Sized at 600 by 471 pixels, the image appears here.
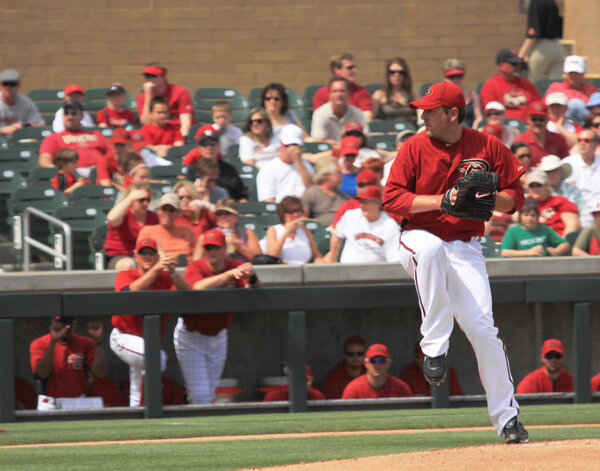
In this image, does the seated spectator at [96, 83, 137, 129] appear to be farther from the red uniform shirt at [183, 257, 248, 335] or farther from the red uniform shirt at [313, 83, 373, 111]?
the red uniform shirt at [183, 257, 248, 335]

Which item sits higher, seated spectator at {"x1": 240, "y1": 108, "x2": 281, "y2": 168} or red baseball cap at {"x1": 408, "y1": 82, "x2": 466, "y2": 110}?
seated spectator at {"x1": 240, "y1": 108, "x2": 281, "y2": 168}

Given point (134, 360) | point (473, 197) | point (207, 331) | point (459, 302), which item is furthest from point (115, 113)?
point (473, 197)

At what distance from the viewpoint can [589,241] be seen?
8953 mm

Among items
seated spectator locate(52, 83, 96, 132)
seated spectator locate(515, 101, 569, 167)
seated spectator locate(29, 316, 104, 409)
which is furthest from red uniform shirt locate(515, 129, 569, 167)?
seated spectator locate(29, 316, 104, 409)

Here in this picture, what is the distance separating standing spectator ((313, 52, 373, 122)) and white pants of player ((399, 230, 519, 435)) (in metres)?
6.50

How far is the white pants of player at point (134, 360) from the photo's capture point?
26.2 ft

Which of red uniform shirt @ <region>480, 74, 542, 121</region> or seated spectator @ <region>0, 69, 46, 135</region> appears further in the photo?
red uniform shirt @ <region>480, 74, 542, 121</region>

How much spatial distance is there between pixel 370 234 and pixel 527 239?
137 cm

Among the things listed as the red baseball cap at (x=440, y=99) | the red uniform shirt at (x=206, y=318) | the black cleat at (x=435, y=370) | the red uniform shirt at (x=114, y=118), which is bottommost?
the black cleat at (x=435, y=370)

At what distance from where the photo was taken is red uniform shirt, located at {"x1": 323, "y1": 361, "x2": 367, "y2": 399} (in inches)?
320

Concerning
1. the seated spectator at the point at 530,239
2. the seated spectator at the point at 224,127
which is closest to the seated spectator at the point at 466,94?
the seated spectator at the point at 224,127

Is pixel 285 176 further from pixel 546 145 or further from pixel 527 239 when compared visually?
pixel 546 145

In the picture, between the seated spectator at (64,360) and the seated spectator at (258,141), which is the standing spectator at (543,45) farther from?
the seated spectator at (64,360)

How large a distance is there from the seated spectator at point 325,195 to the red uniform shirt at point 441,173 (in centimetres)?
417
